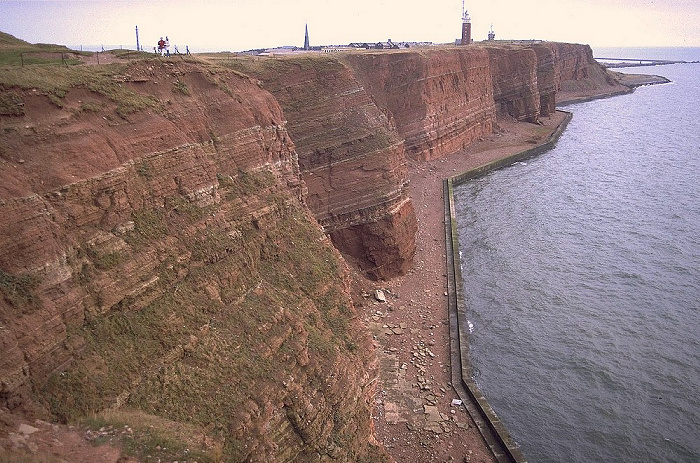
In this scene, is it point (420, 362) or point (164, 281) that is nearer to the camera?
point (164, 281)

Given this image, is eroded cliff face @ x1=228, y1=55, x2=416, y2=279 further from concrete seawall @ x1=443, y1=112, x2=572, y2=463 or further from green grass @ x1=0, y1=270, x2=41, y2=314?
green grass @ x1=0, y1=270, x2=41, y2=314

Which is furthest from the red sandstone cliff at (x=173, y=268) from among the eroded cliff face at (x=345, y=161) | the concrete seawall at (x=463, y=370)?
the eroded cliff face at (x=345, y=161)

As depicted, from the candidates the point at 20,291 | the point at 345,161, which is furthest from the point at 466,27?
the point at 20,291

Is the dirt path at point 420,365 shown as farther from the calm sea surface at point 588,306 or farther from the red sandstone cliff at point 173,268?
the red sandstone cliff at point 173,268

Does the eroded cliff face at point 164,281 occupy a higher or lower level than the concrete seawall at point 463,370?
higher

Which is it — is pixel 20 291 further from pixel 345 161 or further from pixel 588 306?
pixel 588 306

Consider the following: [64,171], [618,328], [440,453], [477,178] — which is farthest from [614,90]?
[64,171]

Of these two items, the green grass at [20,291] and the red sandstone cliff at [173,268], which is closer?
the green grass at [20,291]
